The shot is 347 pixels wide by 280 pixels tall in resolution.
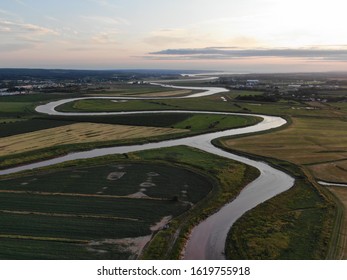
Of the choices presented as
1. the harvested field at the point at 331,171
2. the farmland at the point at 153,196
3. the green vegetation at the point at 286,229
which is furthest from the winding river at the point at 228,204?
the harvested field at the point at 331,171

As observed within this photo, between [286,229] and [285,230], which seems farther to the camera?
[286,229]

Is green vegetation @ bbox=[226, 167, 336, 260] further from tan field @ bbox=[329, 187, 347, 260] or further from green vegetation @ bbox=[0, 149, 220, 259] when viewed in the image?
green vegetation @ bbox=[0, 149, 220, 259]

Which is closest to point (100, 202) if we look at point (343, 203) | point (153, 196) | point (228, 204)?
point (153, 196)

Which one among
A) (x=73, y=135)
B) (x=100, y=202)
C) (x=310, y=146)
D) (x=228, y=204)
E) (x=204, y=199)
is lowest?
(x=228, y=204)

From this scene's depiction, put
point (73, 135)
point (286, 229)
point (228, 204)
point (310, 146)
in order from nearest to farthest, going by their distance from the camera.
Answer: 1. point (286, 229)
2. point (228, 204)
3. point (310, 146)
4. point (73, 135)

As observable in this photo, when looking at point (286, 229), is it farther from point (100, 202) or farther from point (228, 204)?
point (100, 202)

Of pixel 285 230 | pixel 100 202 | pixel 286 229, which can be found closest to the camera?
pixel 285 230
